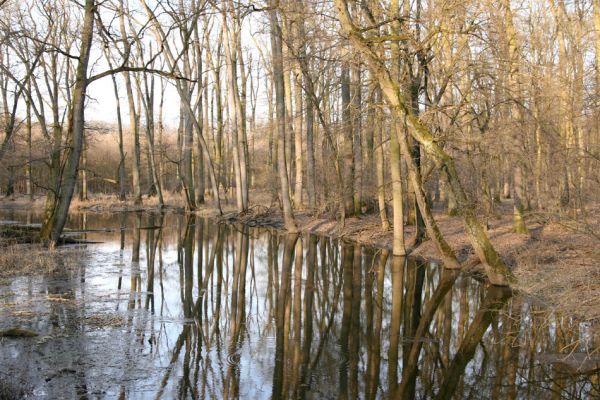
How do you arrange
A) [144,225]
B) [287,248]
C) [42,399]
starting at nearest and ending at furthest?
A: [42,399] → [287,248] → [144,225]

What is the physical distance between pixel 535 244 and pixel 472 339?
24.3 ft

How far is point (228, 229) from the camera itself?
2584 cm

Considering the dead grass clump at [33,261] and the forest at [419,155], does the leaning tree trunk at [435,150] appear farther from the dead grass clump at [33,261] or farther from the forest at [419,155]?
the dead grass clump at [33,261]

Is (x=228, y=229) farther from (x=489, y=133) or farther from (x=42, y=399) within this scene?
(x=42, y=399)

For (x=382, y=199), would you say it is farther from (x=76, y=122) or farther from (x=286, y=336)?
(x=286, y=336)

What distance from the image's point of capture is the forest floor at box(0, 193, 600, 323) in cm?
775

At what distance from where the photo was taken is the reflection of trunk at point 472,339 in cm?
665

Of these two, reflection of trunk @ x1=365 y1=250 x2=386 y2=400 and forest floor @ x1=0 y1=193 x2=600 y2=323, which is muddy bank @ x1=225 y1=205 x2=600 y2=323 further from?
reflection of trunk @ x1=365 y1=250 x2=386 y2=400

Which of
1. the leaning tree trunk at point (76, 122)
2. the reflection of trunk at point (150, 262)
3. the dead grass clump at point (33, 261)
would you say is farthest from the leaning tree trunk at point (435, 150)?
the dead grass clump at point (33, 261)

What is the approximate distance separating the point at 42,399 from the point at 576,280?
26.9 ft

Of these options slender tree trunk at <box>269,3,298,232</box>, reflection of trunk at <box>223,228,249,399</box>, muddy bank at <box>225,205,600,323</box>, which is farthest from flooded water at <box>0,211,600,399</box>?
slender tree trunk at <box>269,3,298,232</box>

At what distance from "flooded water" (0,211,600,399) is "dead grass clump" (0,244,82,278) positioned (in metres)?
0.45

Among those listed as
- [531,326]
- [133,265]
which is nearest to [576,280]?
[531,326]

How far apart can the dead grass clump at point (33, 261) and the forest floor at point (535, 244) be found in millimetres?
9120
